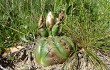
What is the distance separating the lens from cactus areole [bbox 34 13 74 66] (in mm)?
1687

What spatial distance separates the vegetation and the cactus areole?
0.24 feet

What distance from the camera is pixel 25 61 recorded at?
6.05ft

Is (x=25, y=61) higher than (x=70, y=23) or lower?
lower

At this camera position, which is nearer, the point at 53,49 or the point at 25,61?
the point at 53,49

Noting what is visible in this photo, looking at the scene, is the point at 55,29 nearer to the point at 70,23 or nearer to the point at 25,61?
the point at 70,23

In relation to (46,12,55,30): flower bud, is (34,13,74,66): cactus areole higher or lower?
lower

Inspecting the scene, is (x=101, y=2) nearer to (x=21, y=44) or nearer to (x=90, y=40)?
(x=90, y=40)

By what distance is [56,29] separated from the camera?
172 cm

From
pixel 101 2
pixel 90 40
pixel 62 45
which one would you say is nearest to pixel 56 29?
pixel 62 45

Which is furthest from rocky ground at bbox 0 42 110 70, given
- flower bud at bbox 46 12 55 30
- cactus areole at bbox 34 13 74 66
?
flower bud at bbox 46 12 55 30

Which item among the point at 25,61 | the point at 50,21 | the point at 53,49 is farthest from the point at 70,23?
the point at 25,61

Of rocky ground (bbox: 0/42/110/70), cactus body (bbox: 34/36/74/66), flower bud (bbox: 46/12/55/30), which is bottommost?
rocky ground (bbox: 0/42/110/70)

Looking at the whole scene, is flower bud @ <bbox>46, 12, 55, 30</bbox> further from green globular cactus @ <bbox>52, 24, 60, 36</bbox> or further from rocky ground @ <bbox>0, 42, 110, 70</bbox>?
rocky ground @ <bbox>0, 42, 110, 70</bbox>

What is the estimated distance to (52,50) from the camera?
5.52 ft
